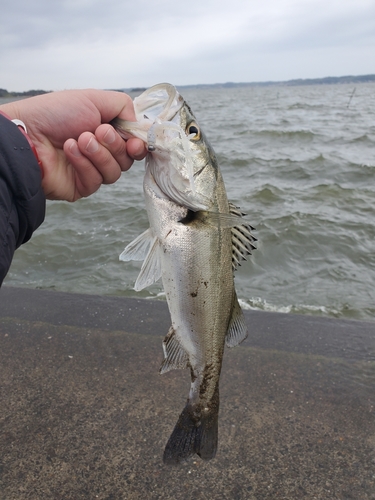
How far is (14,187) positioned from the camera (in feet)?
6.84

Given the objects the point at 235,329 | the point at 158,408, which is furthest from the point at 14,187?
the point at 158,408

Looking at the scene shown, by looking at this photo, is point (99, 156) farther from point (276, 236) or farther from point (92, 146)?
point (276, 236)

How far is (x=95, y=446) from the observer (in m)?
2.91

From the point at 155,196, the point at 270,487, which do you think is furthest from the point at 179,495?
the point at 155,196

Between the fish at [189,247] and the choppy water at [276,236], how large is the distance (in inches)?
147

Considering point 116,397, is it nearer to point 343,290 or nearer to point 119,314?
point 119,314

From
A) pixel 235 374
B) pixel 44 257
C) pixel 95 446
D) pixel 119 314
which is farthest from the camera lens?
pixel 44 257

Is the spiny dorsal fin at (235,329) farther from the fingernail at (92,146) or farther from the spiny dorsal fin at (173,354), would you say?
the fingernail at (92,146)

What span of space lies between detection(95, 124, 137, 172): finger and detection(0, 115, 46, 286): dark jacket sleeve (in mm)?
391

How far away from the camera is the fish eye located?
7.47ft

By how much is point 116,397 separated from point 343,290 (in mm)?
4598

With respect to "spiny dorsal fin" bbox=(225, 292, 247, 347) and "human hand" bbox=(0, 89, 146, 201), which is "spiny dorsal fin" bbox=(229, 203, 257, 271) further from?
"human hand" bbox=(0, 89, 146, 201)

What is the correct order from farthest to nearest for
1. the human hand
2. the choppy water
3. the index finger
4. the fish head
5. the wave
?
the choppy water < the wave < the index finger < the human hand < the fish head

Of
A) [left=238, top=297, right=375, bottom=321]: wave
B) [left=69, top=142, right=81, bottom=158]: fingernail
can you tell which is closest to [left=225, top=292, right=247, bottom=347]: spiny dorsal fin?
[left=69, top=142, right=81, bottom=158]: fingernail
